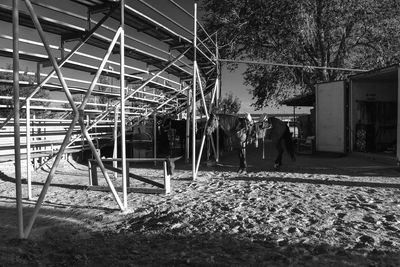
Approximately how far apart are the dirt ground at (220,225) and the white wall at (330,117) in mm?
5403

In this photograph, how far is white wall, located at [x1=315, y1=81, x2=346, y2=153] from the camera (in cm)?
1460

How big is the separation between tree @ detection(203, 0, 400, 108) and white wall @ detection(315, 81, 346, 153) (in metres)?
5.30

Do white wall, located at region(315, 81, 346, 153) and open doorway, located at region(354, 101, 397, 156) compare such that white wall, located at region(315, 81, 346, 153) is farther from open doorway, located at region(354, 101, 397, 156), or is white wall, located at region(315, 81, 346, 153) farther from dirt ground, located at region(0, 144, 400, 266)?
dirt ground, located at region(0, 144, 400, 266)

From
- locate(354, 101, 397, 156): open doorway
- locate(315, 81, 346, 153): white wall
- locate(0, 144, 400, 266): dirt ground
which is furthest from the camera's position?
locate(315, 81, 346, 153): white wall

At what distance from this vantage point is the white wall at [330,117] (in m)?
14.6

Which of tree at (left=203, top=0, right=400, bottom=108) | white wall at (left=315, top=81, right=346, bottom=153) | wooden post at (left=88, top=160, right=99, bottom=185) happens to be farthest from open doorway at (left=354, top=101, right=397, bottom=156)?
wooden post at (left=88, top=160, right=99, bottom=185)

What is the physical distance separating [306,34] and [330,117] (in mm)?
6514

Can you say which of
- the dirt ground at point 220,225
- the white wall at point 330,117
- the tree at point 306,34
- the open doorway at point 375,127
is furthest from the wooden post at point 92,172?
the tree at point 306,34

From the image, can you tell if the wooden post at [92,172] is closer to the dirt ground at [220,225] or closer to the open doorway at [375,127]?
the dirt ground at [220,225]

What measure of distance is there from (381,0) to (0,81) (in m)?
18.4

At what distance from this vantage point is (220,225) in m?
5.39

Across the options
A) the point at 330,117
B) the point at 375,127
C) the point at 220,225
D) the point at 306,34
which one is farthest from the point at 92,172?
the point at 306,34

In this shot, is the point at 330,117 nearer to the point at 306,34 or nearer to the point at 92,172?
the point at 306,34

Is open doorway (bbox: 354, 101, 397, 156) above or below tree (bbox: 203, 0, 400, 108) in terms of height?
below
